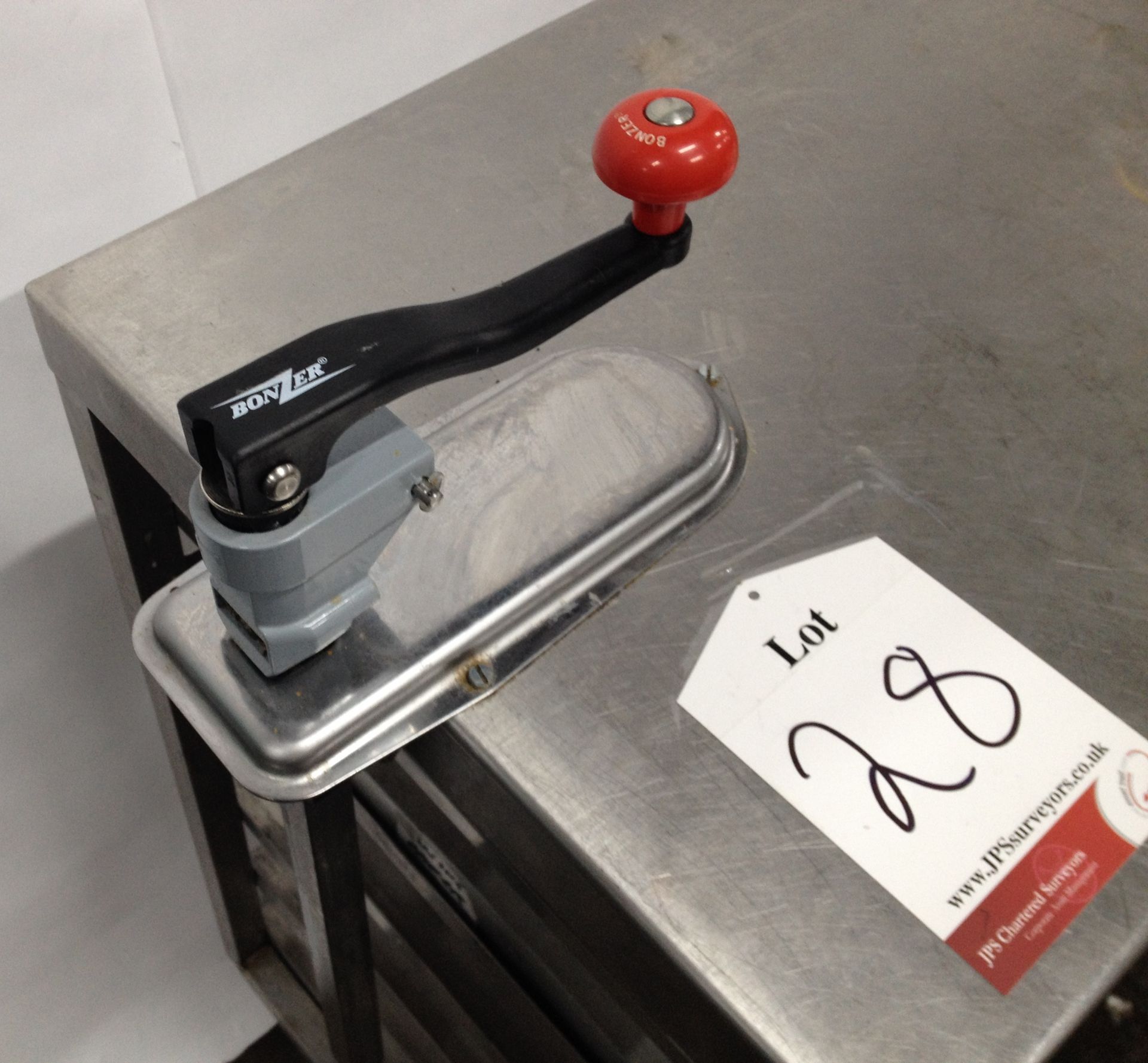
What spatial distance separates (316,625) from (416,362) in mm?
113

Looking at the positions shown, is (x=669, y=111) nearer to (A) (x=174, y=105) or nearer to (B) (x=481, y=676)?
(B) (x=481, y=676)

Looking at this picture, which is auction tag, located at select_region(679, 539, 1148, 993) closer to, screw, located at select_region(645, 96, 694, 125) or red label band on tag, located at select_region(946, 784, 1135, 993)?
red label band on tag, located at select_region(946, 784, 1135, 993)

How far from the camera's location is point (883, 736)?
1.46 feet

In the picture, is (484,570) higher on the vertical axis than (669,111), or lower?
lower

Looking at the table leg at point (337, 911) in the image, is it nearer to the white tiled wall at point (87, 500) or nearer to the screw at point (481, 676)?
the screw at point (481, 676)

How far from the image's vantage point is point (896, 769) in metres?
0.44

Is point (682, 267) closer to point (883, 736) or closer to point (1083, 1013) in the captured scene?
point (883, 736)

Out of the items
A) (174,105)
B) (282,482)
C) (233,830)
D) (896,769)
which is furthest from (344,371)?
(233,830)

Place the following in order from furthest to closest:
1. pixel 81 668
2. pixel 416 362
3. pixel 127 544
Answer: pixel 81 668, pixel 127 544, pixel 416 362

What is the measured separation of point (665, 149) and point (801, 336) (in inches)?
7.2

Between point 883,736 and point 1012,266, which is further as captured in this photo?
point 1012,266

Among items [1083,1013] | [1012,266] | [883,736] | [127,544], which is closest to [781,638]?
[883,736]

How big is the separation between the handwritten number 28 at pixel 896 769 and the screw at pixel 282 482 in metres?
0.21

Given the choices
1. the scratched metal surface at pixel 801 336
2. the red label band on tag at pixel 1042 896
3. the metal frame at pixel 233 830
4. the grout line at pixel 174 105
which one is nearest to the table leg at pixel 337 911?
the metal frame at pixel 233 830
